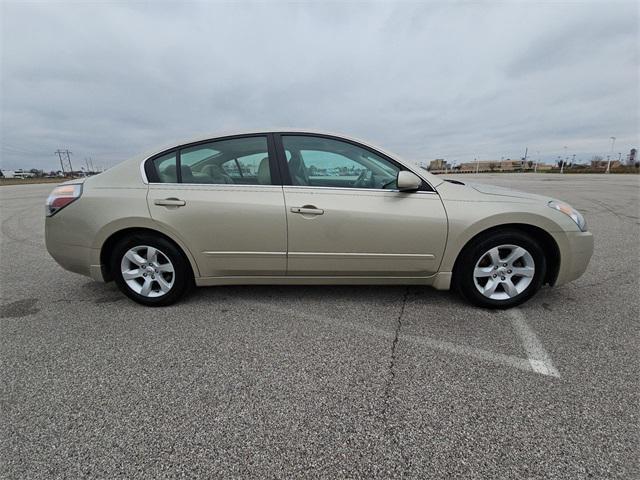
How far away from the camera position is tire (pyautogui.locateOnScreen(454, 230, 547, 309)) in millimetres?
2615

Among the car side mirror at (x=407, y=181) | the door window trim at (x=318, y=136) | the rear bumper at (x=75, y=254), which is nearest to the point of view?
the car side mirror at (x=407, y=181)

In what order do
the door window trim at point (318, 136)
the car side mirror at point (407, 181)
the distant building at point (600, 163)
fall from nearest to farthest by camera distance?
1. the car side mirror at point (407, 181)
2. the door window trim at point (318, 136)
3. the distant building at point (600, 163)

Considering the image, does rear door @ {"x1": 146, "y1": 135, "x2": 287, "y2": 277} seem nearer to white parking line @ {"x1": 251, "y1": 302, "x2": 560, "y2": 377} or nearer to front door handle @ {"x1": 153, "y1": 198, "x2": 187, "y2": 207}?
front door handle @ {"x1": 153, "y1": 198, "x2": 187, "y2": 207}

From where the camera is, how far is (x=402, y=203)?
8.39ft

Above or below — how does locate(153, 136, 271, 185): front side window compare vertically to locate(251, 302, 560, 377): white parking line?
above

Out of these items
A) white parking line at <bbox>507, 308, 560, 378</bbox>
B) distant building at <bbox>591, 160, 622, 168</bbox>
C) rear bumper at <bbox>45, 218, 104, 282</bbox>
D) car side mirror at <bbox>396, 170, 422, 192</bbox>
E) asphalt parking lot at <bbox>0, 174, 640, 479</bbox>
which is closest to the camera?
asphalt parking lot at <bbox>0, 174, 640, 479</bbox>

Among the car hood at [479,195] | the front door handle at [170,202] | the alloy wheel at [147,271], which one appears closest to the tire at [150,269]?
the alloy wheel at [147,271]

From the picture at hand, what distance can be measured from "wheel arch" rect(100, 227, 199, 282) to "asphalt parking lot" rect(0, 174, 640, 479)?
0.36m

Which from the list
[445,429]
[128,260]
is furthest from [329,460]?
[128,260]

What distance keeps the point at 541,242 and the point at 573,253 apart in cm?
25

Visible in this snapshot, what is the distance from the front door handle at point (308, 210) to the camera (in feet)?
8.29

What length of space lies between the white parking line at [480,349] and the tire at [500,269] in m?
0.24

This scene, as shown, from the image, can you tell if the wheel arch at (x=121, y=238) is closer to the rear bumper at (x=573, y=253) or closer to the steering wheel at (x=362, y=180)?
the steering wheel at (x=362, y=180)

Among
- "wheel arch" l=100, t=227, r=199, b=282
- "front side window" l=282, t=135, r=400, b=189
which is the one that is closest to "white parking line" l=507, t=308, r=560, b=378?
"front side window" l=282, t=135, r=400, b=189
